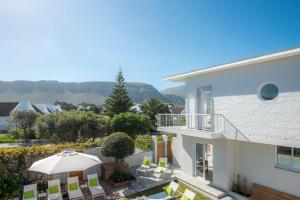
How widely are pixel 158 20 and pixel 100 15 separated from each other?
4.46 meters

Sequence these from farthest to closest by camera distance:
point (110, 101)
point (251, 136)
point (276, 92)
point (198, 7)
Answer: point (110, 101)
point (198, 7)
point (251, 136)
point (276, 92)

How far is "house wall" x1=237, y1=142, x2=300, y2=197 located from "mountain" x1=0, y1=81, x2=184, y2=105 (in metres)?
139

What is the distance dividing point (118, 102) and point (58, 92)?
479 ft

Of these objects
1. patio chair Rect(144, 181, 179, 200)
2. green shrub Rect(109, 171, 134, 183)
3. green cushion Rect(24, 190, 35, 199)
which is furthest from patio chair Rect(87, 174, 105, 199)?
green cushion Rect(24, 190, 35, 199)

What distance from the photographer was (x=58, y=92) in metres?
176

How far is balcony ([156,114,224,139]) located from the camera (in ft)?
44.0

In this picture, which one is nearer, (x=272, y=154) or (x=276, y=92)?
(x=276, y=92)

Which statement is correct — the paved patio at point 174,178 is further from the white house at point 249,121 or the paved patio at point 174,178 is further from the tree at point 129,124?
the tree at point 129,124

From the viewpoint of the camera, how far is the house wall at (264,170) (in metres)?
11.4

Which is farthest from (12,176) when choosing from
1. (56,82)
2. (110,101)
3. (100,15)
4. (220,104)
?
(56,82)

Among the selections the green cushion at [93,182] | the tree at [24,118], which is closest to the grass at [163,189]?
the green cushion at [93,182]

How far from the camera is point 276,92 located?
1095 cm

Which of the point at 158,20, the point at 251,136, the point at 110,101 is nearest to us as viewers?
the point at 251,136

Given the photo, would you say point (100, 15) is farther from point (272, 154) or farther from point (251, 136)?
point (272, 154)
